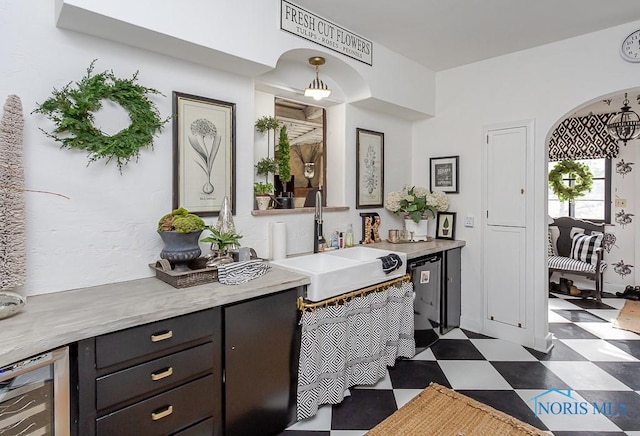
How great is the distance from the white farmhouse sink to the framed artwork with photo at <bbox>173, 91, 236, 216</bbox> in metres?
0.62

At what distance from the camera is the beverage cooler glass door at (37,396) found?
3.82ft

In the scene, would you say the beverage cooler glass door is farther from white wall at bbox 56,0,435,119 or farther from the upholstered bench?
the upholstered bench

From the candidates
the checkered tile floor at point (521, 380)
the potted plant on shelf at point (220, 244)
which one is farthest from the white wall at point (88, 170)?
the checkered tile floor at point (521, 380)

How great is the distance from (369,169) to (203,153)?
67.3 inches

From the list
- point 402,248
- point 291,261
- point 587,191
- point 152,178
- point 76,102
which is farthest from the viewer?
point 587,191

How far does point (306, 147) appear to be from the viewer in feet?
11.3

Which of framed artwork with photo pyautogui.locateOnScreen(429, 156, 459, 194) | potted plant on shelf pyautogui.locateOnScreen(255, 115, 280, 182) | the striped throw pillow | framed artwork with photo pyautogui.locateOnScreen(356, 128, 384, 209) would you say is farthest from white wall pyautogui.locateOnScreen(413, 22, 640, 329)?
the striped throw pillow

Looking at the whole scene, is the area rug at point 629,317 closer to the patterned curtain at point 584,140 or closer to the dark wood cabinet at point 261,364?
the patterned curtain at point 584,140

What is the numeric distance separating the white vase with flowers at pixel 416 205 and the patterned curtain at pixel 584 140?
114 inches

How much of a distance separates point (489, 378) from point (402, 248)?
1154 millimetres

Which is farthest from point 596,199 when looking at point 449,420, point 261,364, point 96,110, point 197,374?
point 96,110

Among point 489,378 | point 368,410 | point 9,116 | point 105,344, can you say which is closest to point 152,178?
point 9,116

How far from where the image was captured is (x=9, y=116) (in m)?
1.54

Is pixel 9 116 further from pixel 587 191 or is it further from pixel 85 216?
pixel 587 191
